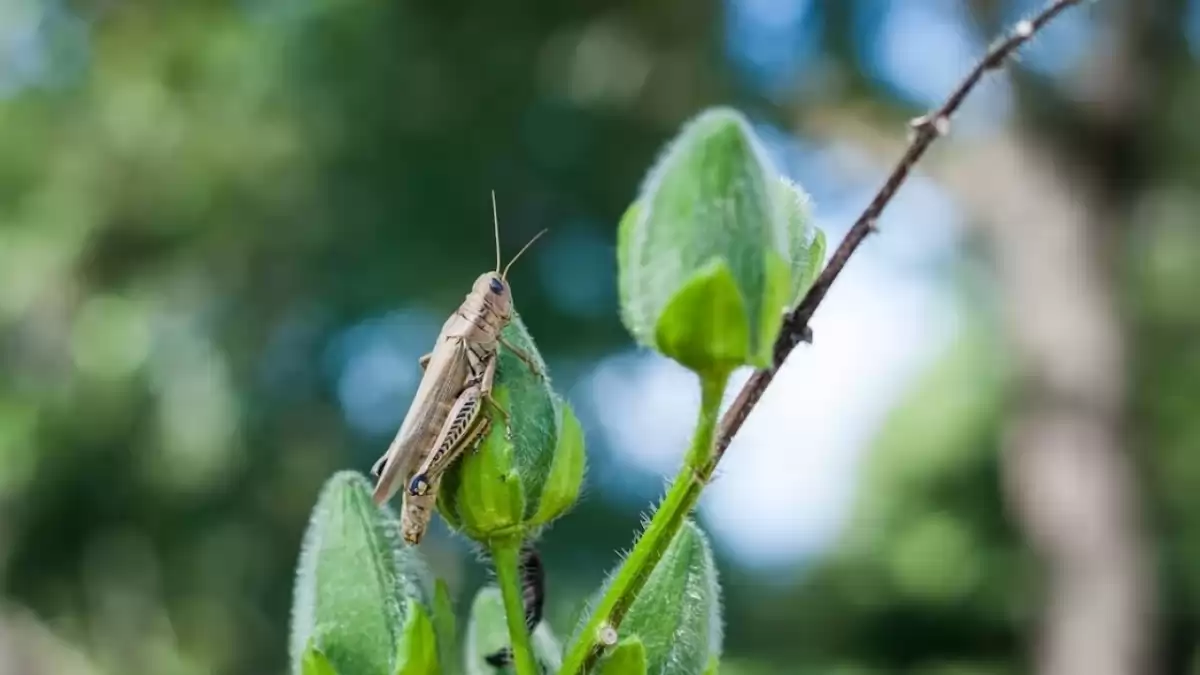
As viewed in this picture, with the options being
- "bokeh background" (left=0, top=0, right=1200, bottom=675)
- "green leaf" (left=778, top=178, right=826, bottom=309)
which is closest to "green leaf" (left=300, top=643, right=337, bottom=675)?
"green leaf" (left=778, top=178, right=826, bottom=309)

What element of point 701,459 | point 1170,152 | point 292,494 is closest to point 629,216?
point 701,459

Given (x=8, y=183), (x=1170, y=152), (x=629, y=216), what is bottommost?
(x=629, y=216)

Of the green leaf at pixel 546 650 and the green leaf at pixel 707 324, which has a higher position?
the green leaf at pixel 707 324

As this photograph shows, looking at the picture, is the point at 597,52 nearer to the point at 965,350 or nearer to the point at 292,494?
the point at 292,494

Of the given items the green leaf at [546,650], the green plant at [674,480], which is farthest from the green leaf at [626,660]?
the green leaf at [546,650]

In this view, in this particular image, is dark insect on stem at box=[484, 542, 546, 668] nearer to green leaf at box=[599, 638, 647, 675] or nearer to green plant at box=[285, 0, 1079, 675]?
green plant at box=[285, 0, 1079, 675]

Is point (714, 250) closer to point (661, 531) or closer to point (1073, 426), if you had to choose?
point (661, 531)

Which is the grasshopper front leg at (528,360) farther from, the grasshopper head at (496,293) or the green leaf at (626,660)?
the green leaf at (626,660)
